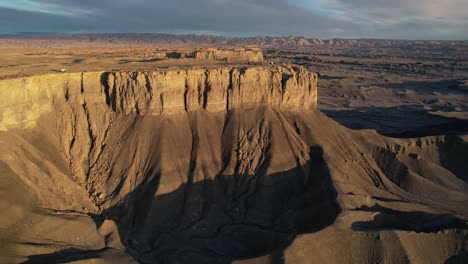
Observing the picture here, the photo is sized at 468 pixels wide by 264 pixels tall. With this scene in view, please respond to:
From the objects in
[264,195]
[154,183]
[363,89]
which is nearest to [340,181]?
[264,195]

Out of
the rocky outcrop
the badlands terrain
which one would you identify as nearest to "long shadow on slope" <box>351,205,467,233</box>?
the badlands terrain

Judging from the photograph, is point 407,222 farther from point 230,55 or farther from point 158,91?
point 230,55

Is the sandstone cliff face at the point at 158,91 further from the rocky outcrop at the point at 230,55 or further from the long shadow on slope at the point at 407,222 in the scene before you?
the rocky outcrop at the point at 230,55

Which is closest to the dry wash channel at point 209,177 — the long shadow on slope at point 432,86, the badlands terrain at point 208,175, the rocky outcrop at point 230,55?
the badlands terrain at point 208,175

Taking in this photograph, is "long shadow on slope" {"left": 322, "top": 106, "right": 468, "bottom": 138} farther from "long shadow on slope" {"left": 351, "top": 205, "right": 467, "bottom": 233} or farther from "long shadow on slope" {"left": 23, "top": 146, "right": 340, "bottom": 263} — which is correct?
"long shadow on slope" {"left": 23, "top": 146, "right": 340, "bottom": 263}

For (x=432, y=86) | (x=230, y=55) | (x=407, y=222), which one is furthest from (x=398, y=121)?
(x=432, y=86)

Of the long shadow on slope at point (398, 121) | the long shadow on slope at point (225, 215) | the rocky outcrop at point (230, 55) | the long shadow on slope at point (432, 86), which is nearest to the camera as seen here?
the long shadow on slope at point (225, 215)
